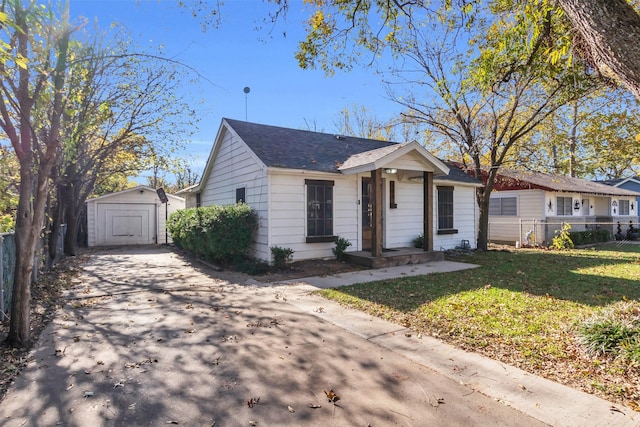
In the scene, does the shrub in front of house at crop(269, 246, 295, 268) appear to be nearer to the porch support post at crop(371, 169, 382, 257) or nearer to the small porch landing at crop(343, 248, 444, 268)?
the small porch landing at crop(343, 248, 444, 268)

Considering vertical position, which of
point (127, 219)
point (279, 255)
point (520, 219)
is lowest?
point (279, 255)

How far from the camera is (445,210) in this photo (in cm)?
1266

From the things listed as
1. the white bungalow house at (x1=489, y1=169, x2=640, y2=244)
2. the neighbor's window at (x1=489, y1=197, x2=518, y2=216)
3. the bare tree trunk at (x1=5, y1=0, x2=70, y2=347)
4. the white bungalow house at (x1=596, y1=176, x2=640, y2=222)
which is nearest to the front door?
the white bungalow house at (x1=489, y1=169, x2=640, y2=244)

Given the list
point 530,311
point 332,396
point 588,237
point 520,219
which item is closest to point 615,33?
point 332,396

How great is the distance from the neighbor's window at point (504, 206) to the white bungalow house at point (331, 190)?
5678mm

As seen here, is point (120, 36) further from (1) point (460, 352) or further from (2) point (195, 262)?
(1) point (460, 352)

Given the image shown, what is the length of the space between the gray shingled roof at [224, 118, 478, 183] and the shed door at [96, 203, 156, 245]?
9.55 m

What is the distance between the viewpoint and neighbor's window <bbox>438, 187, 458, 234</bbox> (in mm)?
12492

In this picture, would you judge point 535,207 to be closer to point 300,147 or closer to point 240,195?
point 300,147

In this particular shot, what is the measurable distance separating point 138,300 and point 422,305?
5.03 meters

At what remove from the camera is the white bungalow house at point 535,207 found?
16.1 metres

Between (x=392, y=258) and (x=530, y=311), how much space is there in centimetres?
441

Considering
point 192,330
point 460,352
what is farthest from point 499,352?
point 192,330

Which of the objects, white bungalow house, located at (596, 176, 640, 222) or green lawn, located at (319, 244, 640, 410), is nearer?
green lawn, located at (319, 244, 640, 410)
